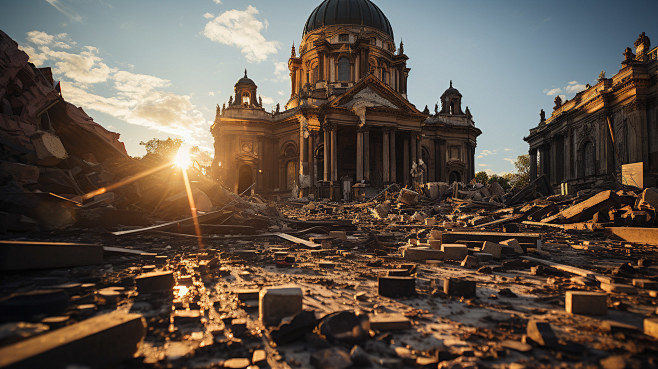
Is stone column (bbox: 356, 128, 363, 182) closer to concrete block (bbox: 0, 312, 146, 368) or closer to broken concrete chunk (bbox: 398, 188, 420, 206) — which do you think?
broken concrete chunk (bbox: 398, 188, 420, 206)

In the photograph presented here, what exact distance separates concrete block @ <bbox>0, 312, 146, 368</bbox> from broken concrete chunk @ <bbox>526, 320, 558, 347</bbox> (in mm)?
2721

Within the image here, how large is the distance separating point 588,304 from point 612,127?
90.0ft

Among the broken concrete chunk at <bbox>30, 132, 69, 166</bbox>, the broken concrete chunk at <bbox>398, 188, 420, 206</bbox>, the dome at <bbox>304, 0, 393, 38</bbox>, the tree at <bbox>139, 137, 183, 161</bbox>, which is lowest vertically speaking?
the broken concrete chunk at <bbox>398, 188, 420, 206</bbox>

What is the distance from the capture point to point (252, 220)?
963 cm

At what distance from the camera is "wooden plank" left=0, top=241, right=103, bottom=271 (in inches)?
142

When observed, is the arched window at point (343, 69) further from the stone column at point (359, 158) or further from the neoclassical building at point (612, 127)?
the neoclassical building at point (612, 127)

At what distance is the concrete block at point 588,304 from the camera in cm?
280

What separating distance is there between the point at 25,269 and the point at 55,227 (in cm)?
373

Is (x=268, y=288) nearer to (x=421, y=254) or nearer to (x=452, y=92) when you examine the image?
(x=421, y=254)

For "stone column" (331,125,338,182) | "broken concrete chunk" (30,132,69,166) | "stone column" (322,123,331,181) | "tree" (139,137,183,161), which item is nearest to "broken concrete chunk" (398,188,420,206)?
"stone column" (331,125,338,182)

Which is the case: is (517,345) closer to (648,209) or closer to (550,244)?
(550,244)

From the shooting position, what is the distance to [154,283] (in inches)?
132

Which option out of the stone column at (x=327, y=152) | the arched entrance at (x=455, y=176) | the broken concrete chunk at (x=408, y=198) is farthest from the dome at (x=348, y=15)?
the broken concrete chunk at (x=408, y=198)

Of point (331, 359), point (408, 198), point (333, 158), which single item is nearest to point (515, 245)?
point (331, 359)
